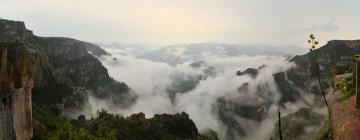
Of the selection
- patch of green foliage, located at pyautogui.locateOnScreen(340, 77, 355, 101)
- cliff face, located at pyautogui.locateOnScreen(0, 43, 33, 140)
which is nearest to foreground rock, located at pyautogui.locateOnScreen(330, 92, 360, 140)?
patch of green foliage, located at pyautogui.locateOnScreen(340, 77, 355, 101)

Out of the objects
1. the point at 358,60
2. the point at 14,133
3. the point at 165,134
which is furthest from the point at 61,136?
the point at 165,134

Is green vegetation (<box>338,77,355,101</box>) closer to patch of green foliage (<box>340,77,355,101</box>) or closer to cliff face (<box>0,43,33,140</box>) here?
patch of green foliage (<box>340,77,355,101</box>)

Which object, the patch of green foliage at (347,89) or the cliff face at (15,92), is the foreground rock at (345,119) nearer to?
the patch of green foliage at (347,89)

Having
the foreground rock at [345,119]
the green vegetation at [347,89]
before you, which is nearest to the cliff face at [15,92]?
the green vegetation at [347,89]

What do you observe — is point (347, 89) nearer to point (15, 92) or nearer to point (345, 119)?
point (345, 119)

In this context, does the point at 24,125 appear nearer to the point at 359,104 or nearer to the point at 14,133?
the point at 14,133

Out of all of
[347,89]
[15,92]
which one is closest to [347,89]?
[347,89]
